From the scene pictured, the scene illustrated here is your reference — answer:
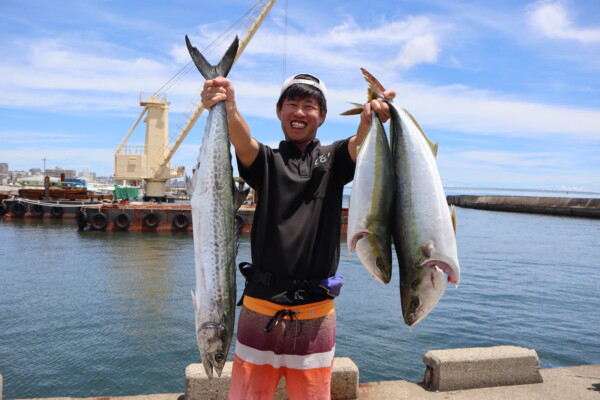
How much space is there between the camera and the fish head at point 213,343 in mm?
2338

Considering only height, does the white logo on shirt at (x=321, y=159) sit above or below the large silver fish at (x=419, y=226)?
Result: above

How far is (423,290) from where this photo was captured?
80.7 inches

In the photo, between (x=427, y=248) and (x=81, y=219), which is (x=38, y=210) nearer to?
(x=81, y=219)

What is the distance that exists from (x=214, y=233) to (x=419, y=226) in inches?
44.7

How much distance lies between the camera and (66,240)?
23844 millimetres

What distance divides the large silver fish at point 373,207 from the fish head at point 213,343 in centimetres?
84

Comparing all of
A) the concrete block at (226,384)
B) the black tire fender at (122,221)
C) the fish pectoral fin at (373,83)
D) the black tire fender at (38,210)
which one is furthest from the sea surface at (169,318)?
the black tire fender at (38,210)

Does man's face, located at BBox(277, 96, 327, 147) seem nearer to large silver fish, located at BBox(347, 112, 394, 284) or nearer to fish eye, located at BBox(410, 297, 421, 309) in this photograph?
large silver fish, located at BBox(347, 112, 394, 284)

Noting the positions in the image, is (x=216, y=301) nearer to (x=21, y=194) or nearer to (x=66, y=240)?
(x=66, y=240)

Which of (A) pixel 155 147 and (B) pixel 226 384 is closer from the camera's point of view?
(B) pixel 226 384

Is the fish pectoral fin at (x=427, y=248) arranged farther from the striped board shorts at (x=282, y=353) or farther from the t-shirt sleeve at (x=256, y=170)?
the t-shirt sleeve at (x=256, y=170)

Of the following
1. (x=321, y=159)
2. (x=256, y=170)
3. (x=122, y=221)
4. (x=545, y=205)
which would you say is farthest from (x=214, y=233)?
(x=545, y=205)

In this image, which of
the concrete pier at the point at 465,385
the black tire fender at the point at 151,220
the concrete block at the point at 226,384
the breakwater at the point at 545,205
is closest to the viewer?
the concrete block at the point at 226,384

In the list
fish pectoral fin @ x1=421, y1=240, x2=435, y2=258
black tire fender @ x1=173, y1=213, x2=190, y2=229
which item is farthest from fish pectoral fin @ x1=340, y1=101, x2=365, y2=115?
black tire fender @ x1=173, y1=213, x2=190, y2=229
